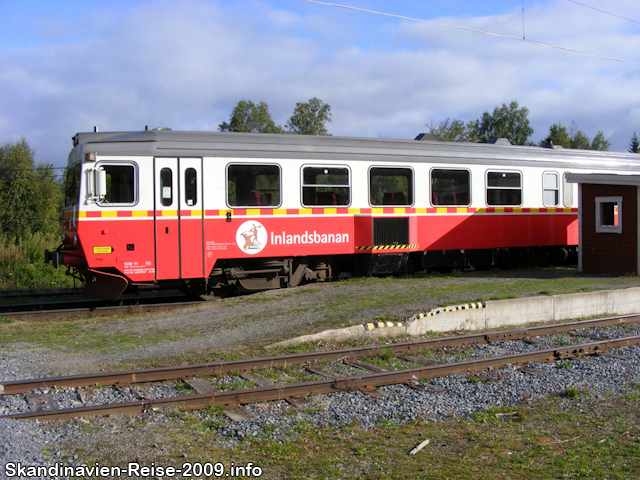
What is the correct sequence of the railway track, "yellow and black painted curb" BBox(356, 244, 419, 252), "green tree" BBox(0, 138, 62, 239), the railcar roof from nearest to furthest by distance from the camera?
1. the railway track
2. the railcar roof
3. "yellow and black painted curb" BBox(356, 244, 419, 252)
4. "green tree" BBox(0, 138, 62, 239)

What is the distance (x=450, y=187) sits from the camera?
14.5 meters

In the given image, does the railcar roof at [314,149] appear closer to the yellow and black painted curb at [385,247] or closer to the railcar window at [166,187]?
the railcar window at [166,187]

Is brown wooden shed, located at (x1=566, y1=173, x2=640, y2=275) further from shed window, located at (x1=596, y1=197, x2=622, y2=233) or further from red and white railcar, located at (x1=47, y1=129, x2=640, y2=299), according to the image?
red and white railcar, located at (x1=47, y1=129, x2=640, y2=299)

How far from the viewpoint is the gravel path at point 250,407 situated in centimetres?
480

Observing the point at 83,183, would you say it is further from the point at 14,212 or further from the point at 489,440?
the point at 14,212

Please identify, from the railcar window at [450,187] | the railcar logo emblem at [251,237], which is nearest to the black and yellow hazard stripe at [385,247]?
the railcar window at [450,187]

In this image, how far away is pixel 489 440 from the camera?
5000mm

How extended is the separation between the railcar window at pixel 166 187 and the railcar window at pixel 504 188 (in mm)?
8424

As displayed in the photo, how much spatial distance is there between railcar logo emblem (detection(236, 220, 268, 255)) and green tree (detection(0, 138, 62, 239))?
23.7 m

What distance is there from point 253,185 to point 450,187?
17.7 feet

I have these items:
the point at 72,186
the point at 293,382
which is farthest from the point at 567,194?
the point at 72,186

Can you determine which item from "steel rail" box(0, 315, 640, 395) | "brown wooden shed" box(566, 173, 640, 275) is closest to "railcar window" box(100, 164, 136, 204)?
"steel rail" box(0, 315, 640, 395)

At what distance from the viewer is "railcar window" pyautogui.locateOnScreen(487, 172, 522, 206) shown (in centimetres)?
1507

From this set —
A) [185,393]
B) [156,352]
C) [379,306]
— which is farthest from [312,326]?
[185,393]
